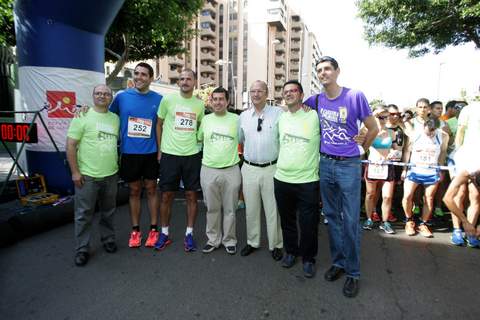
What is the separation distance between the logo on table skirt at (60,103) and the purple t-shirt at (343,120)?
4.32m

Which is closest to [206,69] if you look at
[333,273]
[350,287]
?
[333,273]

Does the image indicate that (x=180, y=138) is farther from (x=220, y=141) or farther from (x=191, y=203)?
(x=191, y=203)

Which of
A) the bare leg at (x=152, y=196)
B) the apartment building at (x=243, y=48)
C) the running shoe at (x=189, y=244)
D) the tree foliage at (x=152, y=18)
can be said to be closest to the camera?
the running shoe at (x=189, y=244)

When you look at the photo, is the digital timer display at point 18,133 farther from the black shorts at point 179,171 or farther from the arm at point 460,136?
the arm at point 460,136

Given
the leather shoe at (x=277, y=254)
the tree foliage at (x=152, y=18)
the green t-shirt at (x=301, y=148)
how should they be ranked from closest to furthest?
the green t-shirt at (x=301, y=148) → the leather shoe at (x=277, y=254) → the tree foliage at (x=152, y=18)

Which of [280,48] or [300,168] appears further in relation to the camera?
[280,48]

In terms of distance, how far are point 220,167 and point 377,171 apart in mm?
2465

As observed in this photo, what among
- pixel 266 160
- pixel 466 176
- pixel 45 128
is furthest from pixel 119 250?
pixel 466 176

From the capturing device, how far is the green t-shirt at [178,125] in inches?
147

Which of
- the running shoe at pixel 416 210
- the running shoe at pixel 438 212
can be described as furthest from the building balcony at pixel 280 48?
the running shoe at pixel 438 212

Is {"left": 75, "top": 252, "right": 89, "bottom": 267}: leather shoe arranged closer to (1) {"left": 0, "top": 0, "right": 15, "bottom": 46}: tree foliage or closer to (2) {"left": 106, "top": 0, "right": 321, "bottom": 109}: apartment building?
(1) {"left": 0, "top": 0, "right": 15, "bottom": 46}: tree foliage

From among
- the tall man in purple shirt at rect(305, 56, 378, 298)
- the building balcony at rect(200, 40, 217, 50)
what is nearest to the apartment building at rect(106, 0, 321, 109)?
the building balcony at rect(200, 40, 217, 50)

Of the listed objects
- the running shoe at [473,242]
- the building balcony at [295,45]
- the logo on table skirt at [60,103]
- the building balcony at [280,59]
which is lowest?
the running shoe at [473,242]

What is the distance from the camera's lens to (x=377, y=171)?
15.8 feet
